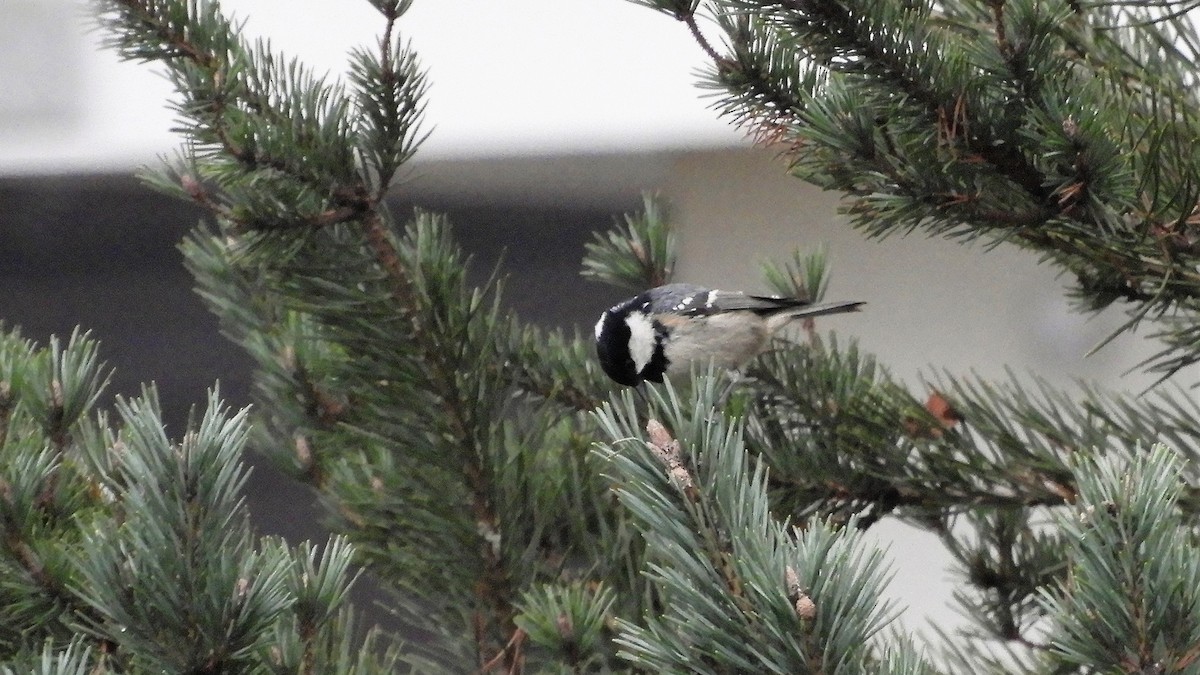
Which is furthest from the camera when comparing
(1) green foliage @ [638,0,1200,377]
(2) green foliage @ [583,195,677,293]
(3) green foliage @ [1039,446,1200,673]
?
(2) green foliage @ [583,195,677,293]

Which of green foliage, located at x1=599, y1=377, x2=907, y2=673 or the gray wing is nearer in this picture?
green foliage, located at x1=599, y1=377, x2=907, y2=673

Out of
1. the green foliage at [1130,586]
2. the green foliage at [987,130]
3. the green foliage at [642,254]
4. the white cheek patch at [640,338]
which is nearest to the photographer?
the green foliage at [1130,586]

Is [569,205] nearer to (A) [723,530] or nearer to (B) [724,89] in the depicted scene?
(B) [724,89]

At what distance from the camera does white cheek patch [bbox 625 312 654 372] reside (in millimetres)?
654

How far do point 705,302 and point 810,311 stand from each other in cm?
19

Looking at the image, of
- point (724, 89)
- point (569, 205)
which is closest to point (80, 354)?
point (724, 89)

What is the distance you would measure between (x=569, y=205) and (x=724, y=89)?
2.28ft

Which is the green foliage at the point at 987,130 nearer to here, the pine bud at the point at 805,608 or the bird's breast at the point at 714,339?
the pine bud at the point at 805,608

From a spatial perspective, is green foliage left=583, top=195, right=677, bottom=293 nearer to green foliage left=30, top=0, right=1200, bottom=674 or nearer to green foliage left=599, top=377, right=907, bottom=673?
green foliage left=30, top=0, right=1200, bottom=674

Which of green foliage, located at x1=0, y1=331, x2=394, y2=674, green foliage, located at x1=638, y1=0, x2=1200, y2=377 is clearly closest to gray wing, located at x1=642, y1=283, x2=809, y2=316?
green foliage, located at x1=638, y1=0, x2=1200, y2=377

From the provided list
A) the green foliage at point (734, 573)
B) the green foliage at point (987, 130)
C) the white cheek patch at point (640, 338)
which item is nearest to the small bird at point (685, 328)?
the white cheek patch at point (640, 338)

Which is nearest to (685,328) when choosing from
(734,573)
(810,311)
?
(810,311)

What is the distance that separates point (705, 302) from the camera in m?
0.78

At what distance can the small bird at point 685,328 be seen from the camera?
591mm
